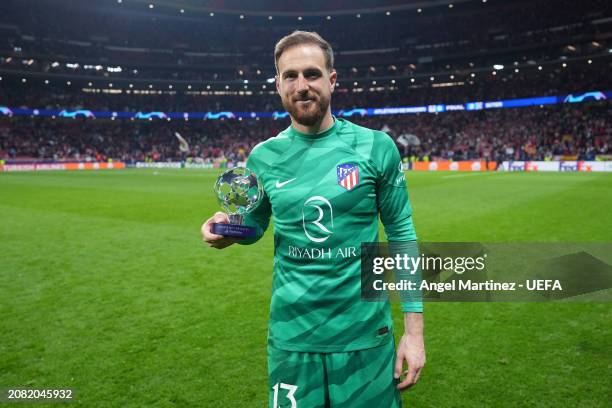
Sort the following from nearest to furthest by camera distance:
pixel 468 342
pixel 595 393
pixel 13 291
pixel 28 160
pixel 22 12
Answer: pixel 595 393 → pixel 468 342 → pixel 13 291 → pixel 28 160 → pixel 22 12

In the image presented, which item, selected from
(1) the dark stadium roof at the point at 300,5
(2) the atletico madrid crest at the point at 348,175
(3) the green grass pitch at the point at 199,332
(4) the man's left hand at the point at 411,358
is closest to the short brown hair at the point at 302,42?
(2) the atletico madrid crest at the point at 348,175

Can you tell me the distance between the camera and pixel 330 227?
1996 millimetres

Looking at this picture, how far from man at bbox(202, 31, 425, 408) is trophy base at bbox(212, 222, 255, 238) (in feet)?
0.12

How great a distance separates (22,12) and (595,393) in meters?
62.2

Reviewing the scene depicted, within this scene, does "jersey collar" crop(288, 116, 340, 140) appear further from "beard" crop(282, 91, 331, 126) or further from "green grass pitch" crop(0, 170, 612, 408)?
"green grass pitch" crop(0, 170, 612, 408)

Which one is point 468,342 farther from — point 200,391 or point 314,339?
point 314,339

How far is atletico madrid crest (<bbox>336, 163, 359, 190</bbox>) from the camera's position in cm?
204

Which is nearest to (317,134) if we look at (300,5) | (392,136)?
(392,136)

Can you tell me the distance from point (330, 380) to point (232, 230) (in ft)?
2.49

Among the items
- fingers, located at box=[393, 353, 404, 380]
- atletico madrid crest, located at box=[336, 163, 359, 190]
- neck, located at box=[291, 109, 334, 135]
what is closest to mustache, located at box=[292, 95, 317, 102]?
neck, located at box=[291, 109, 334, 135]

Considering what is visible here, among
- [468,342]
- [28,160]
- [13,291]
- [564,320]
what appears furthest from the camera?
[28,160]

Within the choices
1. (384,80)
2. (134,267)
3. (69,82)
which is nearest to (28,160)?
(69,82)

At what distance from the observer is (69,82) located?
5578 cm

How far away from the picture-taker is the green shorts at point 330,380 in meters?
1.91
